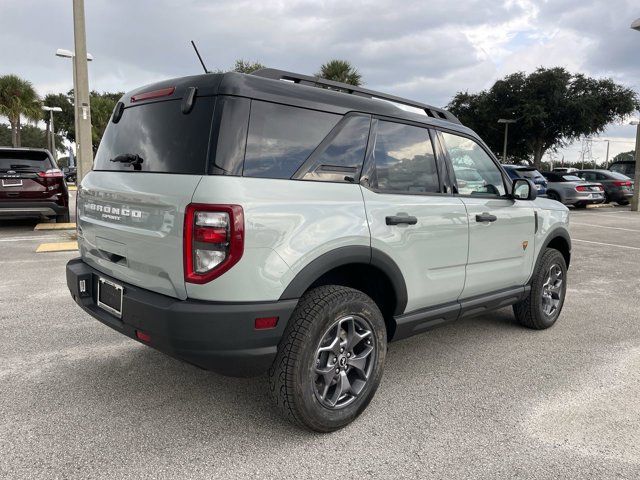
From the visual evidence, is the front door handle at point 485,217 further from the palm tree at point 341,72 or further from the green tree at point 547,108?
the green tree at point 547,108

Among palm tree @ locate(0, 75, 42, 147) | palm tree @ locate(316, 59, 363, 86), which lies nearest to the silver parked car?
palm tree @ locate(316, 59, 363, 86)

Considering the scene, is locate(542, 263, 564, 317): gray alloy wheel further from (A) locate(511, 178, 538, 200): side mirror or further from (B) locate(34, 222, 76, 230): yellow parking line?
(B) locate(34, 222, 76, 230): yellow parking line

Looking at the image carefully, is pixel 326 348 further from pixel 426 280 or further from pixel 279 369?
pixel 426 280

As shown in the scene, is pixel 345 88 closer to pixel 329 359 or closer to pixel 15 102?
pixel 329 359

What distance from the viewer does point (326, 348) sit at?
8.64ft

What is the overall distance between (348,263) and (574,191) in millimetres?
17989

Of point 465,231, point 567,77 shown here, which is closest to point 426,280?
point 465,231

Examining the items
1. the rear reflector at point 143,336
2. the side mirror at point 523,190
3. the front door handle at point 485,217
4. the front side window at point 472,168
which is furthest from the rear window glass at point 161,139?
the side mirror at point 523,190

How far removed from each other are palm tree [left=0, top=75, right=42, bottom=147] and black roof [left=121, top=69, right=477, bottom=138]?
117 ft

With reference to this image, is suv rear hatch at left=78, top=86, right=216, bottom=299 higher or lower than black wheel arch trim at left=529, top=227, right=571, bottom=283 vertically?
higher

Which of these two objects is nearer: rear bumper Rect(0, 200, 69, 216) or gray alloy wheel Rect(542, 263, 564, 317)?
gray alloy wheel Rect(542, 263, 564, 317)

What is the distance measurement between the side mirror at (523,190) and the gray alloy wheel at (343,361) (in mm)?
1866

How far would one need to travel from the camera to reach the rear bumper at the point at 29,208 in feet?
30.3

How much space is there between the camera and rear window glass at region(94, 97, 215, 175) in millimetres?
2445
